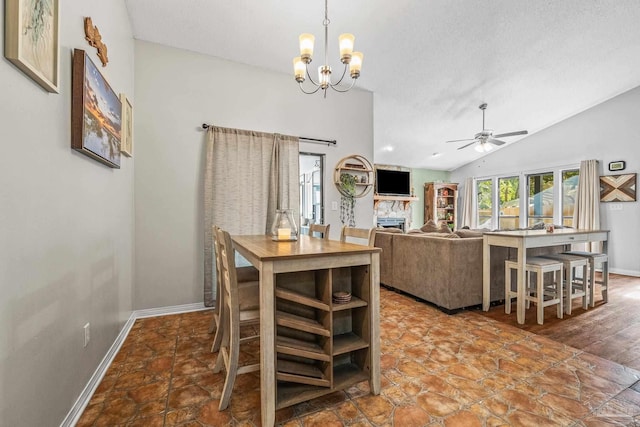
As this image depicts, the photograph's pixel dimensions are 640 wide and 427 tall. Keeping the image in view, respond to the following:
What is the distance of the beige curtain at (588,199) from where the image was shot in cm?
536

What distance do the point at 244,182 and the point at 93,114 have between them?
1.75 m

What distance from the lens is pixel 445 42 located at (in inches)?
130

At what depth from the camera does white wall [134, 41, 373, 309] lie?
3.02 meters

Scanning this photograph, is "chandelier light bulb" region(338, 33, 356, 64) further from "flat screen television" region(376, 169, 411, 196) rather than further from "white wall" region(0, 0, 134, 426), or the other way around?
"flat screen television" region(376, 169, 411, 196)

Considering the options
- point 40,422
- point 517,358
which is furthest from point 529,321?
point 40,422

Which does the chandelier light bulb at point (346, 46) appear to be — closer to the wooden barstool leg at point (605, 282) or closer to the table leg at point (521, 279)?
the table leg at point (521, 279)

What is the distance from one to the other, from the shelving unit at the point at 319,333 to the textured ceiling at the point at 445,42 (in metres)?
2.50

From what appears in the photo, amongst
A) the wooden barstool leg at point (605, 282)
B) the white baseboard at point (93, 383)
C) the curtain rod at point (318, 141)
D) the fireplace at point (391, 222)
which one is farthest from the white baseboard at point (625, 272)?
the white baseboard at point (93, 383)

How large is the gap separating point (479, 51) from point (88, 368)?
4.81 metres

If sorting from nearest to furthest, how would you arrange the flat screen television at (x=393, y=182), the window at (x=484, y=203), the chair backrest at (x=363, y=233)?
1. the chair backrest at (x=363, y=233)
2. the flat screen television at (x=393, y=182)
3. the window at (x=484, y=203)

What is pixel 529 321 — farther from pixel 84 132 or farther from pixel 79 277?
pixel 84 132

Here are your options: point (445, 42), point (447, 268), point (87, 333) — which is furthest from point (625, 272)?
point (87, 333)

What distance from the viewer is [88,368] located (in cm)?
170

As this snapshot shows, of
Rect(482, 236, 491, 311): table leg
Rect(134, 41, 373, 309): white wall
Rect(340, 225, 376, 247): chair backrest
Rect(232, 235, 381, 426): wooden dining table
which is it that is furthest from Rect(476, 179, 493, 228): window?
Rect(232, 235, 381, 426): wooden dining table
